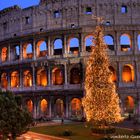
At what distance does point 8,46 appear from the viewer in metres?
58.3

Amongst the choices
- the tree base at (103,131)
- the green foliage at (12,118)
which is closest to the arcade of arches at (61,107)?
the tree base at (103,131)

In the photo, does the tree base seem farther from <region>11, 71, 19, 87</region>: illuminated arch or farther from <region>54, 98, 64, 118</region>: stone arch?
<region>11, 71, 19, 87</region>: illuminated arch

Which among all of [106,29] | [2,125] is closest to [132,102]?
[106,29]

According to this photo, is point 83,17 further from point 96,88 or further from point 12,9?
point 96,88

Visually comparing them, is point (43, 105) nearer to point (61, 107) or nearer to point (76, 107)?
point (61, 107)

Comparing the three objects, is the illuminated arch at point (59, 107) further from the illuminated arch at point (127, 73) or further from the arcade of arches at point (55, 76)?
the illuminated arch at point (127, 73)

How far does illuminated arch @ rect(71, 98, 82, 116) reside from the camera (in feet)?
173

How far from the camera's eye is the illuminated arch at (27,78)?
184 ft

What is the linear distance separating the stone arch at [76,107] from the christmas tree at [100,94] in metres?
19.1

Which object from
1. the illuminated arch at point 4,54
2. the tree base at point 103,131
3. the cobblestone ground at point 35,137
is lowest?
the cobblestone ground at point 35,137

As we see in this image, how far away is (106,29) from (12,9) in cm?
1751

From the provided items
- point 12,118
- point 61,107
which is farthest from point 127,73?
point 12,118

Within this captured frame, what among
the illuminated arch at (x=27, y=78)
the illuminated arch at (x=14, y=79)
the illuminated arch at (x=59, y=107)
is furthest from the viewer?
the illuminated arch at (x=14, y=79)

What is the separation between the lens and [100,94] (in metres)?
32.6
